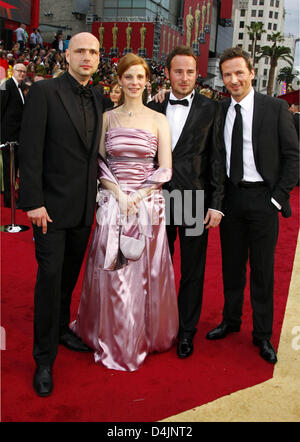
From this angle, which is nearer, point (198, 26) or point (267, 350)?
point (267, 350)

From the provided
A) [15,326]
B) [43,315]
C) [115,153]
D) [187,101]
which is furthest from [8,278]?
[187,101]

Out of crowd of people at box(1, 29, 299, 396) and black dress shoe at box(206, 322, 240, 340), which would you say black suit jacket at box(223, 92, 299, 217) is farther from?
black dress shoe at box(206, 322, 240, 340)

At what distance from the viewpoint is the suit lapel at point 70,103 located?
2.51 meters

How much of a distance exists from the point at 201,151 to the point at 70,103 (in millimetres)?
883

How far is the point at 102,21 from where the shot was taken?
32594 millimetres

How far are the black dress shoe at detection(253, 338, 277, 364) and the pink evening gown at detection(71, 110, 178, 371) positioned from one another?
686mm

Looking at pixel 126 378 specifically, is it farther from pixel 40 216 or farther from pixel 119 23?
pixel 119 23

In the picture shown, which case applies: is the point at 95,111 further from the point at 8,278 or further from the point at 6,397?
the point at 8,278

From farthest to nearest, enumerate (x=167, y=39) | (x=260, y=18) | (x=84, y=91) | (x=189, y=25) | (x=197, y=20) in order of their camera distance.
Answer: (x=260, y=18)
(x=197, y=20)
(x=189, y=25)
(x=167, y=39)
(x=84, y=91)

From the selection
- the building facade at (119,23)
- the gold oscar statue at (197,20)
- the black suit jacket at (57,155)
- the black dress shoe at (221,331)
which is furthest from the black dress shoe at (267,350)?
the gold oscar statue at (197,20)

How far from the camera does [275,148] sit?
2.85m

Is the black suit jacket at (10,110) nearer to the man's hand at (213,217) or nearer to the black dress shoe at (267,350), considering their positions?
the man's hand at (213,217)

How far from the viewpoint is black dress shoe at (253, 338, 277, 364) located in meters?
2.92

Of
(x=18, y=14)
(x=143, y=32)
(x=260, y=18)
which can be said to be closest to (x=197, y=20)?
(x=143, y=32)
